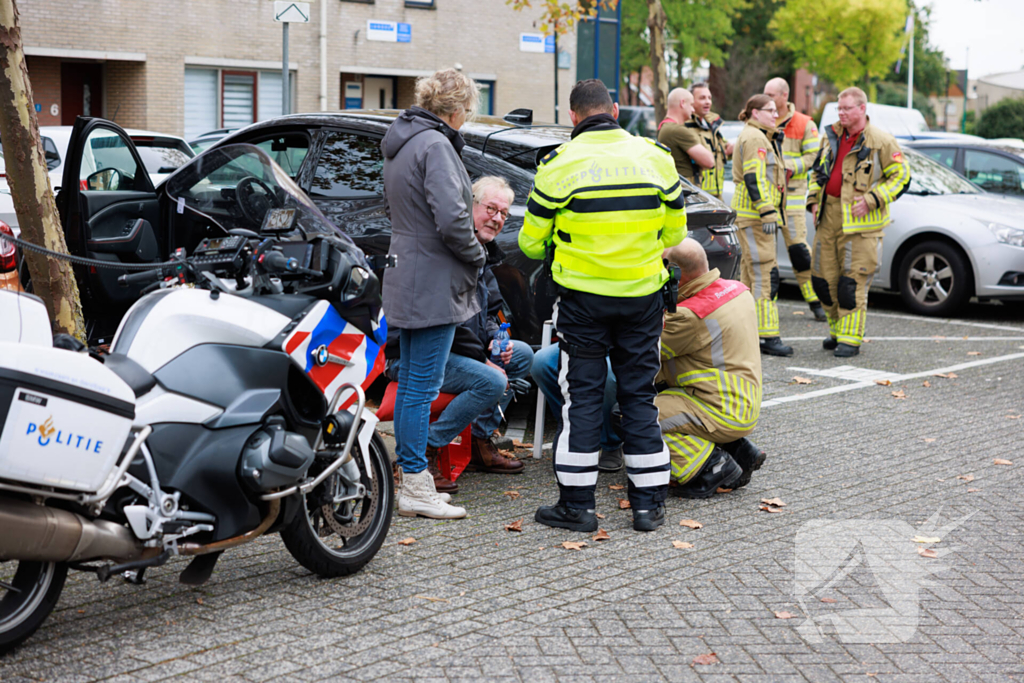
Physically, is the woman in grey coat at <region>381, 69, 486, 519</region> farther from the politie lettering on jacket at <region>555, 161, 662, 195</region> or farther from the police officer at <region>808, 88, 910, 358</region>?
the police officer at <region>808, 88, 910, 358</region>

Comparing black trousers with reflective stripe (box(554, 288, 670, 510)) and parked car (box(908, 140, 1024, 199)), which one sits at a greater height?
parked car (box(908, 140, 1024, 199))

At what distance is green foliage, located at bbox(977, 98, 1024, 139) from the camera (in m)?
39.1

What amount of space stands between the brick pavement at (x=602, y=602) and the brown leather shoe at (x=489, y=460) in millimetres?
75

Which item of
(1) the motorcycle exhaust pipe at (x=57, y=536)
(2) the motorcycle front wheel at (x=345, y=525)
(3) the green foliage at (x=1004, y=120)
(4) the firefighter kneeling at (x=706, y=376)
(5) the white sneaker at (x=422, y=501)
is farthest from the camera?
(3) the green foliage at (x=1004, y=120)

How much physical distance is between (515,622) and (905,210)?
9118mm

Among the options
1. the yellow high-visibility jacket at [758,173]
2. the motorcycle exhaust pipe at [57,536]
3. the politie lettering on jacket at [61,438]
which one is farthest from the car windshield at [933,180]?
the politie lettering on jacket at [61,438]

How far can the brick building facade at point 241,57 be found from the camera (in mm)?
23016

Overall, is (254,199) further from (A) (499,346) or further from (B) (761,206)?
(B) (761,206)

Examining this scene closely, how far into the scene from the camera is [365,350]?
448cm

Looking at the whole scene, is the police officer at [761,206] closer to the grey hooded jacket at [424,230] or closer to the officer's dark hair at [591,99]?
the officer's dark hair at [591,99]

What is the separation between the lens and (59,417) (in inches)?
135

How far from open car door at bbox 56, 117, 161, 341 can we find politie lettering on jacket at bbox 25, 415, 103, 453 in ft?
12.4

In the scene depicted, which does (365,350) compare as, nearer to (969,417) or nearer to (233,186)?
(233,186)

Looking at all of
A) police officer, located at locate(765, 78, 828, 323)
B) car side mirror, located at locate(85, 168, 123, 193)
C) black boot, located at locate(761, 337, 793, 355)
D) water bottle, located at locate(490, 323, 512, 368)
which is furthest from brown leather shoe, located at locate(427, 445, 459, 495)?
police officer, located at locate(765, 78, 828, 323)
